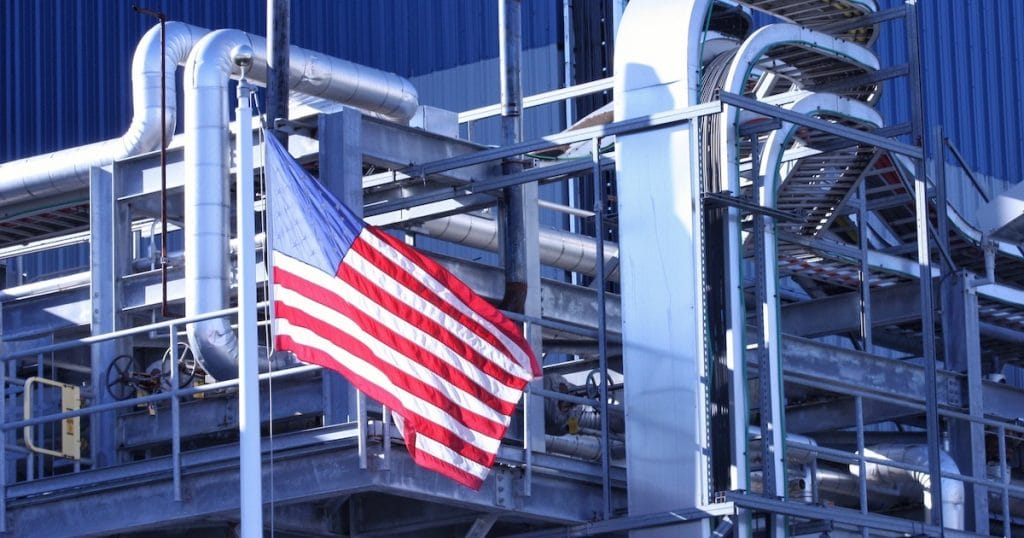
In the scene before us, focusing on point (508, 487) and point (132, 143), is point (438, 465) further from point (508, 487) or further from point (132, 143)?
point (132, 143)

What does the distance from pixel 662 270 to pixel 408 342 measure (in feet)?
8.29

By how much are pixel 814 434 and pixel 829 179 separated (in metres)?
5.56

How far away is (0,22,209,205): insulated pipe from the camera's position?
72.1 ft

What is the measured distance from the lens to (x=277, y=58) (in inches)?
711

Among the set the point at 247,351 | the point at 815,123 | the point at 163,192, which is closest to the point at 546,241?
the point at 163,192

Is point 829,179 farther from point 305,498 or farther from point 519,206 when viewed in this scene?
point 305,498

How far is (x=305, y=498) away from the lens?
1641 centimetres

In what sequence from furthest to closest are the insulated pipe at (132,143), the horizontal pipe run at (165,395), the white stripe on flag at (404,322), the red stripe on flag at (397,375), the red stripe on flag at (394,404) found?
the insulated pipe at (132,143) → the horizontal pipe run at (165,395) → the white stripe on flag at (404,322) → the red stripe on flag at (397,375) → the red stripe on flag at (394,404)

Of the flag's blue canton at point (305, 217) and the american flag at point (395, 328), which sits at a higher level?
the flag's blue canton at point (305, 217)

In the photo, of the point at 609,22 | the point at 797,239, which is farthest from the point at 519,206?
the point at 609,22

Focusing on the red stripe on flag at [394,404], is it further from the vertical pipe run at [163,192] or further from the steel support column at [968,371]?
the steel support column at [968,371]

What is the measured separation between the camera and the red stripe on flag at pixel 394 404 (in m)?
15.1

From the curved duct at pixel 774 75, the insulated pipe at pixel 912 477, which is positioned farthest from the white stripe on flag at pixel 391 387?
the insulated pipe at pixel 912 477

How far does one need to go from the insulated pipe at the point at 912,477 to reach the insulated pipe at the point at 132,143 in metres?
10.1
